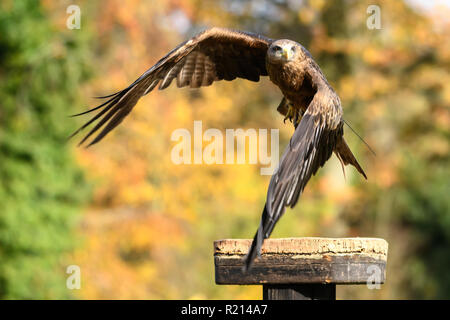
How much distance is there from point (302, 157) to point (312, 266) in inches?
24.0

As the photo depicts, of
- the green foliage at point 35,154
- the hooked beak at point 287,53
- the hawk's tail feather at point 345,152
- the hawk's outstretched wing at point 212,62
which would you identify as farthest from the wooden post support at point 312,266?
Result: the green foliage at point 35,154

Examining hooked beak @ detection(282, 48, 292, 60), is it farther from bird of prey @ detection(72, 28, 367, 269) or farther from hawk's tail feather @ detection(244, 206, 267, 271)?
hawk's tail feather @ detection(244, 206, 267, 271)

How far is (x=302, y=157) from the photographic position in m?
3.22

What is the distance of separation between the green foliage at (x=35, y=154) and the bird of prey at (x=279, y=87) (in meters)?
5.49

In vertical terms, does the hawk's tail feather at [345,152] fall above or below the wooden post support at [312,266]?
above

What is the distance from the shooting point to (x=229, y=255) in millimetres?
2990

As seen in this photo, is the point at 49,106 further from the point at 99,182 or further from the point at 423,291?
the point at 423,291

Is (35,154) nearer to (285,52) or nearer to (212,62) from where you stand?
(212,62)

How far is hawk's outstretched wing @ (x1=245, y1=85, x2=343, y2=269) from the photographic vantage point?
279 centimetres

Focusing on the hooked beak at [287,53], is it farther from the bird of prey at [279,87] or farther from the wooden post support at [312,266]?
the wooden post support at [312,266]

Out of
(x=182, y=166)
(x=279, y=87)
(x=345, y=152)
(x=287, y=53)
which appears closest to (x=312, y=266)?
(x=345, y=152)

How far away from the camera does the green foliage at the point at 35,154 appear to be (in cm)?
946
